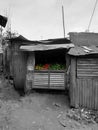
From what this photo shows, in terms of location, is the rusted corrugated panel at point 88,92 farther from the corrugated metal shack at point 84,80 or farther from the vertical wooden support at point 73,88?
the vertical wooden support at point 73,88

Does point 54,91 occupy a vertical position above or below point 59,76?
below

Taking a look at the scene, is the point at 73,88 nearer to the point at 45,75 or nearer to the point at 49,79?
the point at 49,79

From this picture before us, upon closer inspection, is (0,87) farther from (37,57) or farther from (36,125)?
(36,125)

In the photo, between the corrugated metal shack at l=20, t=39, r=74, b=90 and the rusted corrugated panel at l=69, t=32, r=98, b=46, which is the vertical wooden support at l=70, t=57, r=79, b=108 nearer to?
the corrugated metal shack at l=20, t=39, r=74, b=90

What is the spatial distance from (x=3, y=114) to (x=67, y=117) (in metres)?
2.68

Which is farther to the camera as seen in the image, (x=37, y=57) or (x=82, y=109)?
(x=37, y=57)

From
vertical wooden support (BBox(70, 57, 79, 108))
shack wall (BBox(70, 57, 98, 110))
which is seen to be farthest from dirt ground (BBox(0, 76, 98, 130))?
shack wall (BBox(70, 57, 98, 110))

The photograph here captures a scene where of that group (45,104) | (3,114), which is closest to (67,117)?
(45,104)

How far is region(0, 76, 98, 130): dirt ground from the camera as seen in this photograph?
5.25 meters

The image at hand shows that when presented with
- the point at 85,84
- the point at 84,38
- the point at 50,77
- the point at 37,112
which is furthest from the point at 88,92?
the point at 84,38

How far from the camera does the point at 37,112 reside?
6125 mm

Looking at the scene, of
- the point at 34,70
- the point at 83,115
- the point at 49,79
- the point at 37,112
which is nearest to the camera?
the point at 83,115

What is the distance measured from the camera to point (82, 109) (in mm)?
6277

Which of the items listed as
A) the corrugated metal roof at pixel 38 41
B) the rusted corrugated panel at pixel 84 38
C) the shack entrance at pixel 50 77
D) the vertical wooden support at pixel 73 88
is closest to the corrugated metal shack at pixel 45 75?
the shack entrance at pixel 50 77
